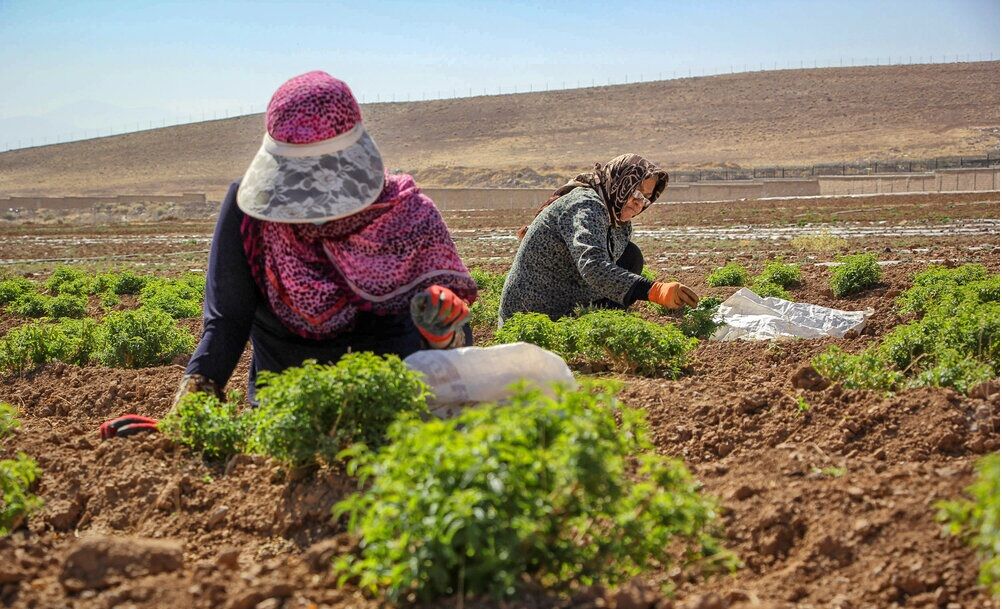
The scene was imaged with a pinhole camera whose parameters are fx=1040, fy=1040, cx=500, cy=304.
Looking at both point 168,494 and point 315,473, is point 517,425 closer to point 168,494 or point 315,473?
point 315,473

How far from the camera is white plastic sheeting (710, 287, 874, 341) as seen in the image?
23.3 feet

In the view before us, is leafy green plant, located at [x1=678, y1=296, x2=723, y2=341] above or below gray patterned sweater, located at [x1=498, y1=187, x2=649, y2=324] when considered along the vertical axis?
below

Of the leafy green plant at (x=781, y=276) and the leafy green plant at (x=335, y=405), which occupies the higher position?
the leafy green plant at (x=335, y=405)

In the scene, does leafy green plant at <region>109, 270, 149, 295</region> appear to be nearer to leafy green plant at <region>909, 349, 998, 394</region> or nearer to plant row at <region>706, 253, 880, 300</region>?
plant row at <region>706, 253, 880, 300</region>

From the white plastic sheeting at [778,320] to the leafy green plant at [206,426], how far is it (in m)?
4.09

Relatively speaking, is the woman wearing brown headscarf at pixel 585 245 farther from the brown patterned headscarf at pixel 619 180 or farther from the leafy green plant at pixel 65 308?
the leafy green plant at pixel 65 308

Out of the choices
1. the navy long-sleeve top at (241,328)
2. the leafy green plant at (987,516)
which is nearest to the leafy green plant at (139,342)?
the navy long-sleeve top at (241,328)

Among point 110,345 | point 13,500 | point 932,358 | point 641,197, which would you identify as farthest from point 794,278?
point 13,500

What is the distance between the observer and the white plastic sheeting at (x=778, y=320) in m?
7.11

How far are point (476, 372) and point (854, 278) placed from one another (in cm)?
663

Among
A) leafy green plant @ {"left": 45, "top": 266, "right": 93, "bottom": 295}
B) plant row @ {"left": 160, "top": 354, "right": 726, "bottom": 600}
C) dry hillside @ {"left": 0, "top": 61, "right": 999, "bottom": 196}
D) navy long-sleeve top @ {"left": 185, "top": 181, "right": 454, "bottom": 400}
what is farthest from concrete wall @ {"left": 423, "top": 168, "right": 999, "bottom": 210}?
plant row @ {"left": 160, "top": 354, "right": 726, "bottom": 600}

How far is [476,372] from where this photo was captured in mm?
3631

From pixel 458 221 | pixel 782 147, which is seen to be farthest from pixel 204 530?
pixel 782 147

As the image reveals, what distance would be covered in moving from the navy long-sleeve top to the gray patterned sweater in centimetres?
A: 198
